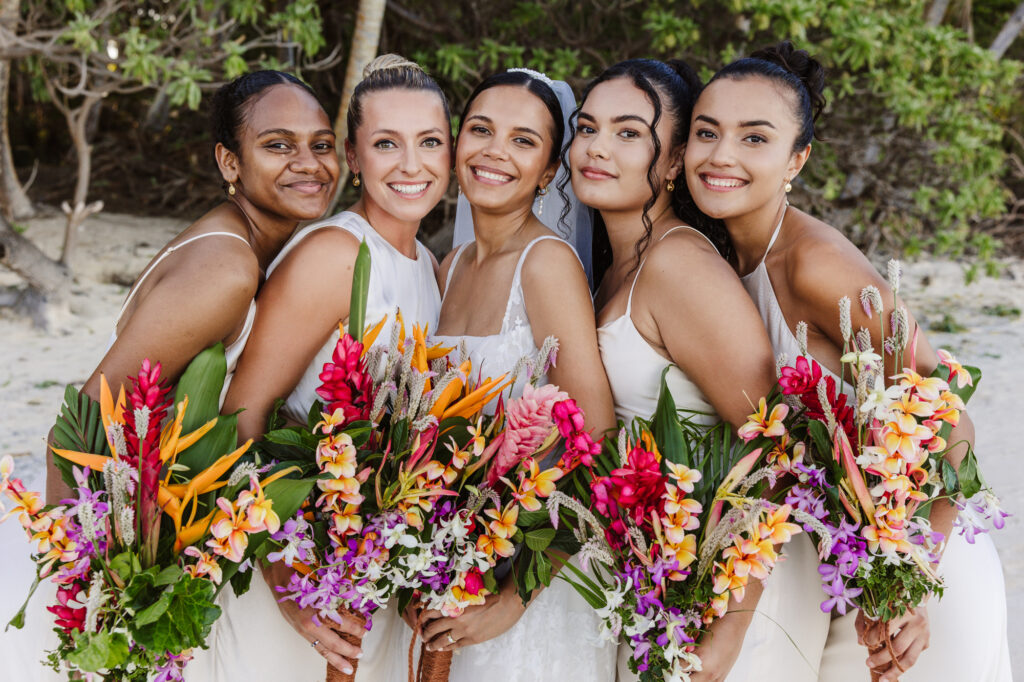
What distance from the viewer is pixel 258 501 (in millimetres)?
2012

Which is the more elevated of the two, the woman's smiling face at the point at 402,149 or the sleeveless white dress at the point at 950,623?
the woman's smiling face at the point at 402,149

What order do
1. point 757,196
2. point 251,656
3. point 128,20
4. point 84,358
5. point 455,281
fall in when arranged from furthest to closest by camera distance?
1. point 128,20
2. point 84,358
3. point 455,281
4. point 757,196
5. point 251,656

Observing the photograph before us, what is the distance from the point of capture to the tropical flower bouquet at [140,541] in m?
1.96

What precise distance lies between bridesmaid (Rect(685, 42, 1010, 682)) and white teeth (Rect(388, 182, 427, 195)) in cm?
96

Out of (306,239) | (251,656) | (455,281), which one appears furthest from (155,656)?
(455,281)

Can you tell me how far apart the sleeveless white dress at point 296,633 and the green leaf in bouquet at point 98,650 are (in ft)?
1.98

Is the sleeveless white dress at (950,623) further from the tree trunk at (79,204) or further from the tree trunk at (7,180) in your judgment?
the tree trunk at (7,180)

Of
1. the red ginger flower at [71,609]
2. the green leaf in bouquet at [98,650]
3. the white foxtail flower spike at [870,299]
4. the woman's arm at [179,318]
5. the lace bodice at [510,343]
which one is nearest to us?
the green leaf in bouquet at [98,650]

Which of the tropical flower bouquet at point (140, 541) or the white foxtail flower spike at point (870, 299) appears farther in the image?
the white foxtail flower spike at point (870, 299)

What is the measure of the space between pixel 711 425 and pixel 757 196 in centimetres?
81

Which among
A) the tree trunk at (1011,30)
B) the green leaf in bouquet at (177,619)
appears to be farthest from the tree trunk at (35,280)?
the tree trunk at (1011,30)

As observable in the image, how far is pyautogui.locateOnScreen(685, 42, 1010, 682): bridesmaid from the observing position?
2.64 meters

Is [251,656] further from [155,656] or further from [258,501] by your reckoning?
[258,501]

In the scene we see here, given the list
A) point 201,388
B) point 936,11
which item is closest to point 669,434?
point 201,388
